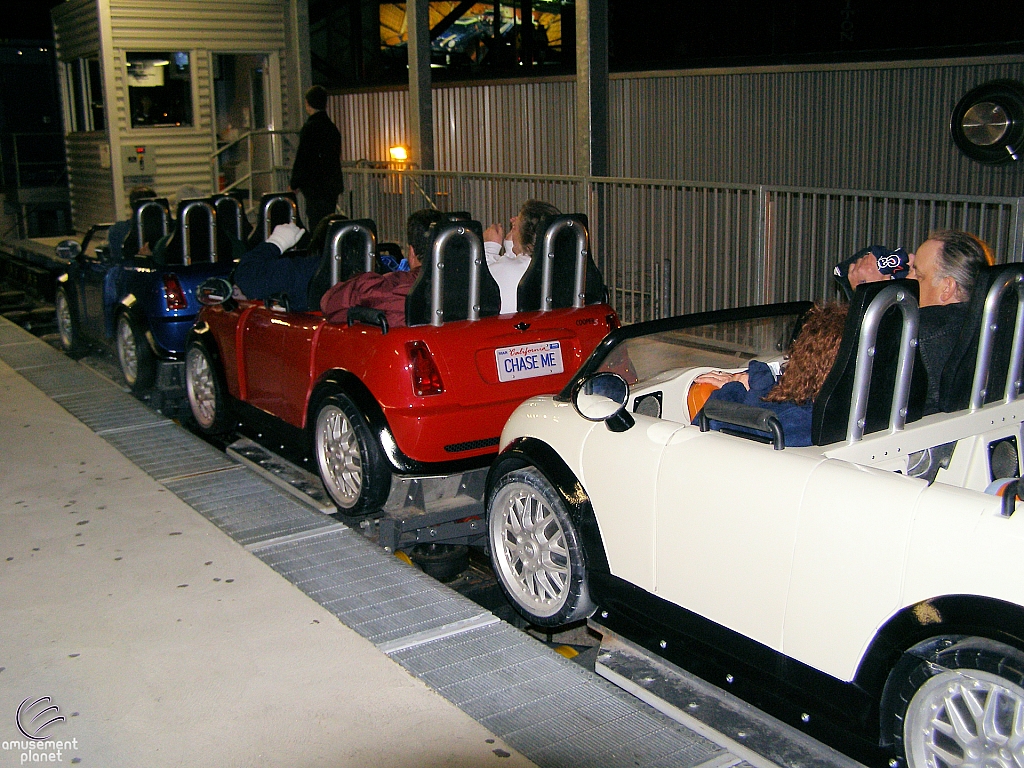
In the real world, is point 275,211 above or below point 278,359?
above

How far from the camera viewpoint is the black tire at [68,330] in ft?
31.2

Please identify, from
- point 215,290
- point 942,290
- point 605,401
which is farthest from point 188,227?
point 942,290

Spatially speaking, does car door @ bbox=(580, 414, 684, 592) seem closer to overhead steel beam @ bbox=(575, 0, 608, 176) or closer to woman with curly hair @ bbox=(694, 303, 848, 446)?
woman with curly hair @ bbox=(694, 303, 848, 446)

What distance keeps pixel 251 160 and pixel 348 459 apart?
1364 centimetres

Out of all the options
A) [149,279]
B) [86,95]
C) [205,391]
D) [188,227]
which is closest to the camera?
[205,391]

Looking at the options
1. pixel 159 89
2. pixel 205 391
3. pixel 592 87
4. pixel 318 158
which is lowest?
pixel 205 391

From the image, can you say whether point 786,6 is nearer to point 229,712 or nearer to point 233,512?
point 233,512

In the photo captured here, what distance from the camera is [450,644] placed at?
3928mm

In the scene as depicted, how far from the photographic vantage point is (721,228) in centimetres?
884

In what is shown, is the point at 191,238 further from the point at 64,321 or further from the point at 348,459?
the point at 348,459

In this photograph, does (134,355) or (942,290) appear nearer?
(942,290)

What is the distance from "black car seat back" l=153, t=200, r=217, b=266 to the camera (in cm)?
802

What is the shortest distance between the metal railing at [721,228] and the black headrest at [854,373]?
3.37 m

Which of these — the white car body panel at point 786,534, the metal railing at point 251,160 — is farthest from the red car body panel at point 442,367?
the metal railing at point 251,160
